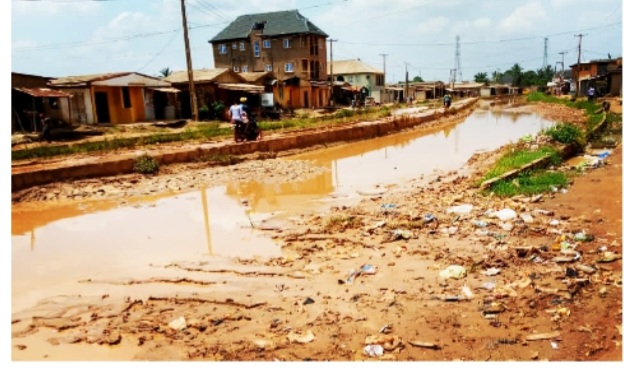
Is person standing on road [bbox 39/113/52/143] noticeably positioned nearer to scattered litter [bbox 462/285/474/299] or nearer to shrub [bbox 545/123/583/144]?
scattered litter [bbox 462/285/474/299]

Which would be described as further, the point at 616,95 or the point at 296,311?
the point at 616,95

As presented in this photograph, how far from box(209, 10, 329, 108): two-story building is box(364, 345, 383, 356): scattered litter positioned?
35203 mm

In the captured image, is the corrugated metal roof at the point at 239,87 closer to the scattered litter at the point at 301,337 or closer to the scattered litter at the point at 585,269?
the scattered litter at the point at 585,269

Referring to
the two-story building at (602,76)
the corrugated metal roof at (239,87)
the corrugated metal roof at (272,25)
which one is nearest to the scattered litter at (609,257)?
the corrugated metal roof at (239,87)

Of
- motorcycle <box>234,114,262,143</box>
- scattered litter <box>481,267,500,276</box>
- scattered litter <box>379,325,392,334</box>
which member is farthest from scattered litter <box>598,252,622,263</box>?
motorcycle <box>234,114,262,143</box>

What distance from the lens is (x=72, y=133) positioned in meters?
17.6

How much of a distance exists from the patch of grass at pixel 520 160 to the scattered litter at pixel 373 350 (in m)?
5.91

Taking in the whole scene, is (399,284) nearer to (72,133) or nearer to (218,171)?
(218,171)

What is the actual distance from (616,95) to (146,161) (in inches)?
1413

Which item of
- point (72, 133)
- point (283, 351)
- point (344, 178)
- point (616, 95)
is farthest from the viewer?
point (616, 95)

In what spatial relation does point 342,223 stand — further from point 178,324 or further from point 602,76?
point 602,76

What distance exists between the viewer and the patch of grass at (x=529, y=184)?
7.45 meters

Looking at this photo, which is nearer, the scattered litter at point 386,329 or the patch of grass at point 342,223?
the scattered litter at point 386,329

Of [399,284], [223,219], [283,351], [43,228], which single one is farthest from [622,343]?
[43,228]
